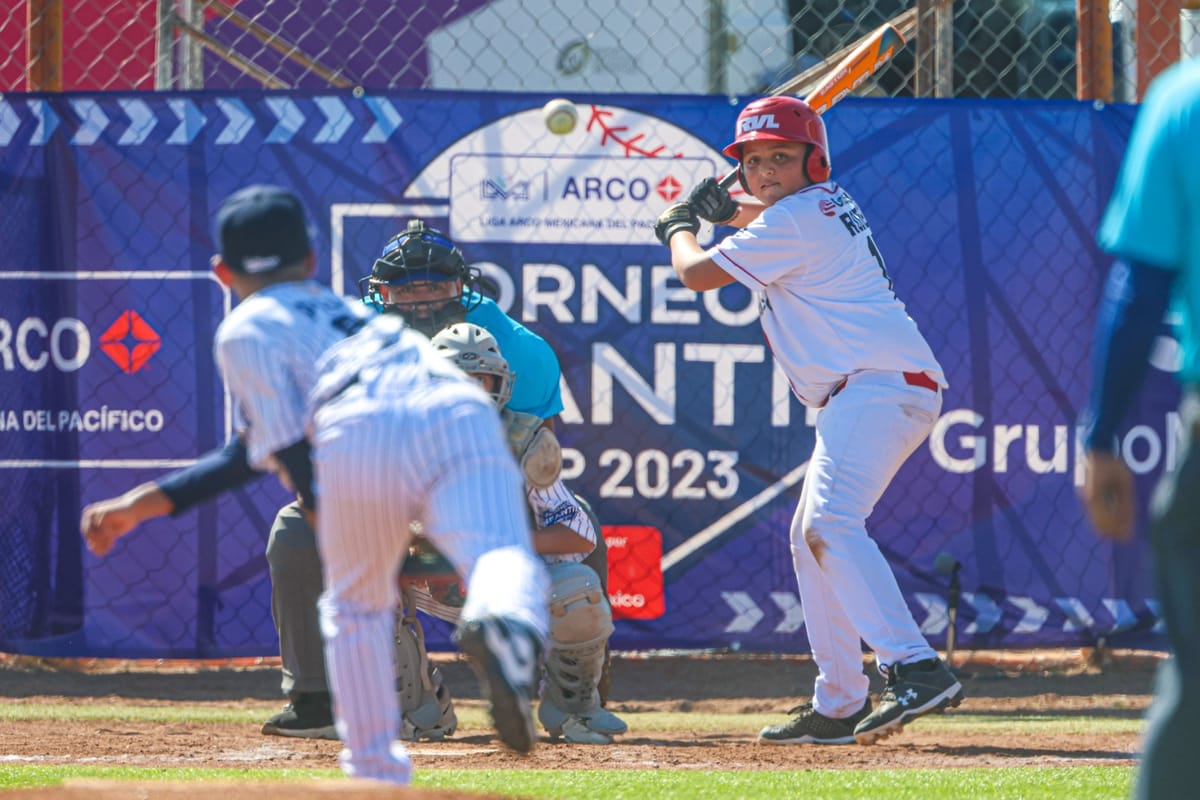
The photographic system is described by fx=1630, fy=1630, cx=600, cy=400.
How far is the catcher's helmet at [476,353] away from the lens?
446 centimetres

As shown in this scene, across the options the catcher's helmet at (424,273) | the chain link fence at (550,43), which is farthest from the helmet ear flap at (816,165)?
the chain link fence at (550,43)

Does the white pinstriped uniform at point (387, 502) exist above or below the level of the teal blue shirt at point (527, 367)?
below

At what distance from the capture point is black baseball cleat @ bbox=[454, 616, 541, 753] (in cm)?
265

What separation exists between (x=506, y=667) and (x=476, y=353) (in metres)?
1.93

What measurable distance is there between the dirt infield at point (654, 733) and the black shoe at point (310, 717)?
40 millimetres

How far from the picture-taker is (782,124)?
479 cm

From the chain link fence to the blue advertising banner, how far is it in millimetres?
883

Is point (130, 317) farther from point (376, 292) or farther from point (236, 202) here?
point (236, 202)

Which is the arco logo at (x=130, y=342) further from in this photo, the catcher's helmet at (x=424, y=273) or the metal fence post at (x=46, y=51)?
the catcher's helmet at (x=424, y=273)

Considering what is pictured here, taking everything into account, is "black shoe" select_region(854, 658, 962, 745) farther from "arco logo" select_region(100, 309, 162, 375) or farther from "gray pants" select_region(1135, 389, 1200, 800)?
"arco logo" select_region(100, 309, 162, 375)

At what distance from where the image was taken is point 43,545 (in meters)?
5.99

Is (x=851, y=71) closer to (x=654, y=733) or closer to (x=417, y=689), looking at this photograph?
(x=654, y=733)

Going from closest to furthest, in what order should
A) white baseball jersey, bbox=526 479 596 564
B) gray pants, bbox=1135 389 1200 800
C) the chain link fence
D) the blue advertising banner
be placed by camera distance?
gray pants, bbox=1135 389 1200 800
white baseball jersey, bbox=526 479 596 564
the blue advertising banner
the chain link fence

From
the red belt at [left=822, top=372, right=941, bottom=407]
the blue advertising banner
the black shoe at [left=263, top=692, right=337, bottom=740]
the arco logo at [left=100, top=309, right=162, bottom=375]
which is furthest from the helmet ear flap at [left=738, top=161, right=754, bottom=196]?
the arco logo at [left=100, top=309, right=162, bottom=375]
